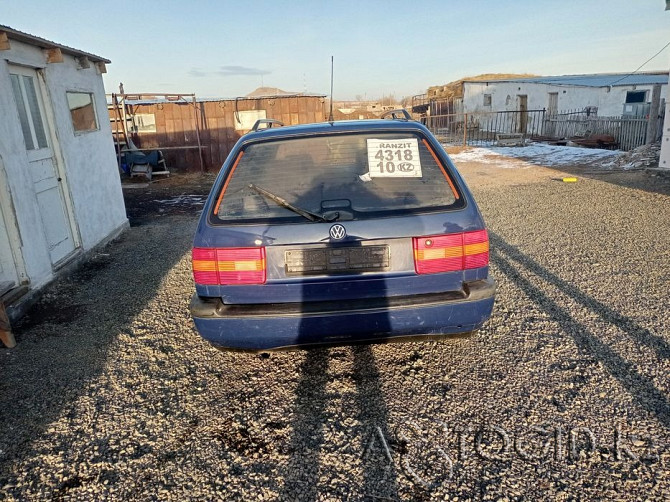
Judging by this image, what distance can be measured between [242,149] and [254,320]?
112 centimetres

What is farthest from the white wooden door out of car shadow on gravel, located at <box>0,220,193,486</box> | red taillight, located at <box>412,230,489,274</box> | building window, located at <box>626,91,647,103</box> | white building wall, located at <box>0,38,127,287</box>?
building window, located at <box>626,91,647,103</box>

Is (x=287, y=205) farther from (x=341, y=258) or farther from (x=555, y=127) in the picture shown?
(x=555, y=127)

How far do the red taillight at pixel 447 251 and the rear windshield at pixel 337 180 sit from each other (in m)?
0.19

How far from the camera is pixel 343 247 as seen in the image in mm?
2717

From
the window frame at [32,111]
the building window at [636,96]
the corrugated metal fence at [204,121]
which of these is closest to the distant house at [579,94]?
the building window at [636,96]

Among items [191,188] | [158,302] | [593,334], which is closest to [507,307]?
[593,334]

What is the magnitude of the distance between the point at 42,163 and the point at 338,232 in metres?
4.86

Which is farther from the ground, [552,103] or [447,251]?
[552,103]

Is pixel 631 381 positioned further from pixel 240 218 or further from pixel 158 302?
pixel 158 302

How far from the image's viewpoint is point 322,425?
2732 millimetres

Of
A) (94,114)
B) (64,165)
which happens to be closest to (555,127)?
(94,114)

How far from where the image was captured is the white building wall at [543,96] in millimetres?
22641

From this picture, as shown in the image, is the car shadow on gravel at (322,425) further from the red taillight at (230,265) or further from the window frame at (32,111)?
the window frame at (32,111)

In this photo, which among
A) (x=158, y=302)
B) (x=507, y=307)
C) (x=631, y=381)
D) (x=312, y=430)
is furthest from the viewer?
(x=158, y=302)
